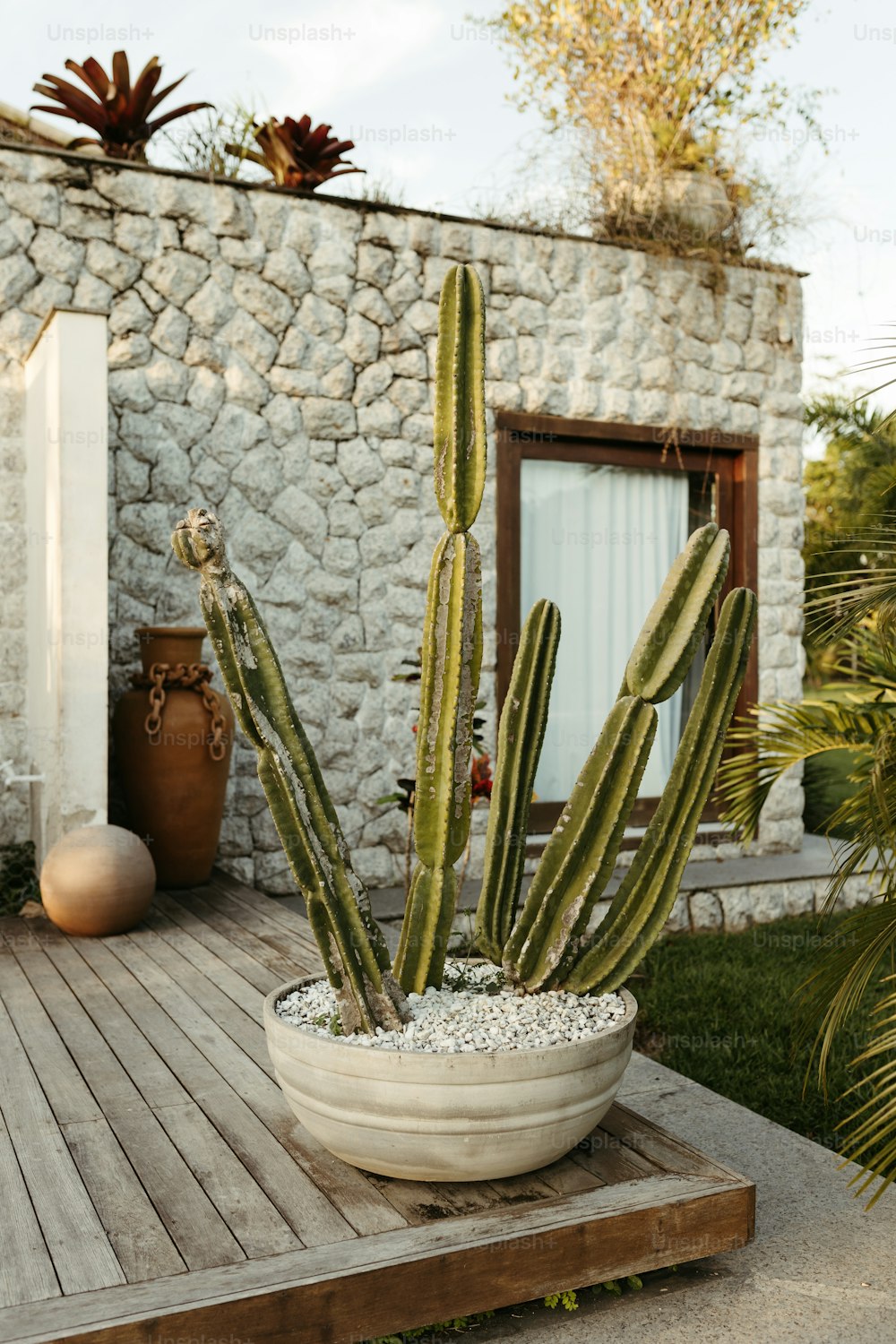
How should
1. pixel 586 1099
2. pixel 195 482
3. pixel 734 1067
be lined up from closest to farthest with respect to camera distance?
pixel 586 1099 < pixel 734 1067 < pixel 195 482

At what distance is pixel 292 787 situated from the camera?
220cm

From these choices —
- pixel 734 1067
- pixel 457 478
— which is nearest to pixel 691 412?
pixel 734 1067

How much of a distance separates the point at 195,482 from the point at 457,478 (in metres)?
3.17

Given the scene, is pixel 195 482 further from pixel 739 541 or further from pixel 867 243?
pixel 867 243

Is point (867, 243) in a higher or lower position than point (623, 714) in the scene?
higher

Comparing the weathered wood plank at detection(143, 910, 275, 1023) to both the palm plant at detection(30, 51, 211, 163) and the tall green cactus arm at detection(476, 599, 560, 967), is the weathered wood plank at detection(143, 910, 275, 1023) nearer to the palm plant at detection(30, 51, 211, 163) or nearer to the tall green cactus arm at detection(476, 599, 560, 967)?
the tall green cactus arm at detection(476, 599, 560, 967)

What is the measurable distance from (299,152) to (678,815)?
168 inches

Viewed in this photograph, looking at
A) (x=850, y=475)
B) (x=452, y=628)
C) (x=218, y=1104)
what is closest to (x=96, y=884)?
(x=218, y=1104)

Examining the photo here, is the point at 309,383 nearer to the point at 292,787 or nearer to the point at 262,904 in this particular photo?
the point at 262,904

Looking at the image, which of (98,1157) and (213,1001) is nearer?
(98,1157)

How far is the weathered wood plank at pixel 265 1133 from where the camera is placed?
2.08 m

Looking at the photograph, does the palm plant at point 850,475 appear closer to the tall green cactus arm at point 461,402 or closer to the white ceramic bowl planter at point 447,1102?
the tall green cactus arm at point 461,402

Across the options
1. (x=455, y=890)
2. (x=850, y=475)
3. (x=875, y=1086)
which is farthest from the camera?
(x=850, y=475)

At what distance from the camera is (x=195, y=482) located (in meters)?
5.29
